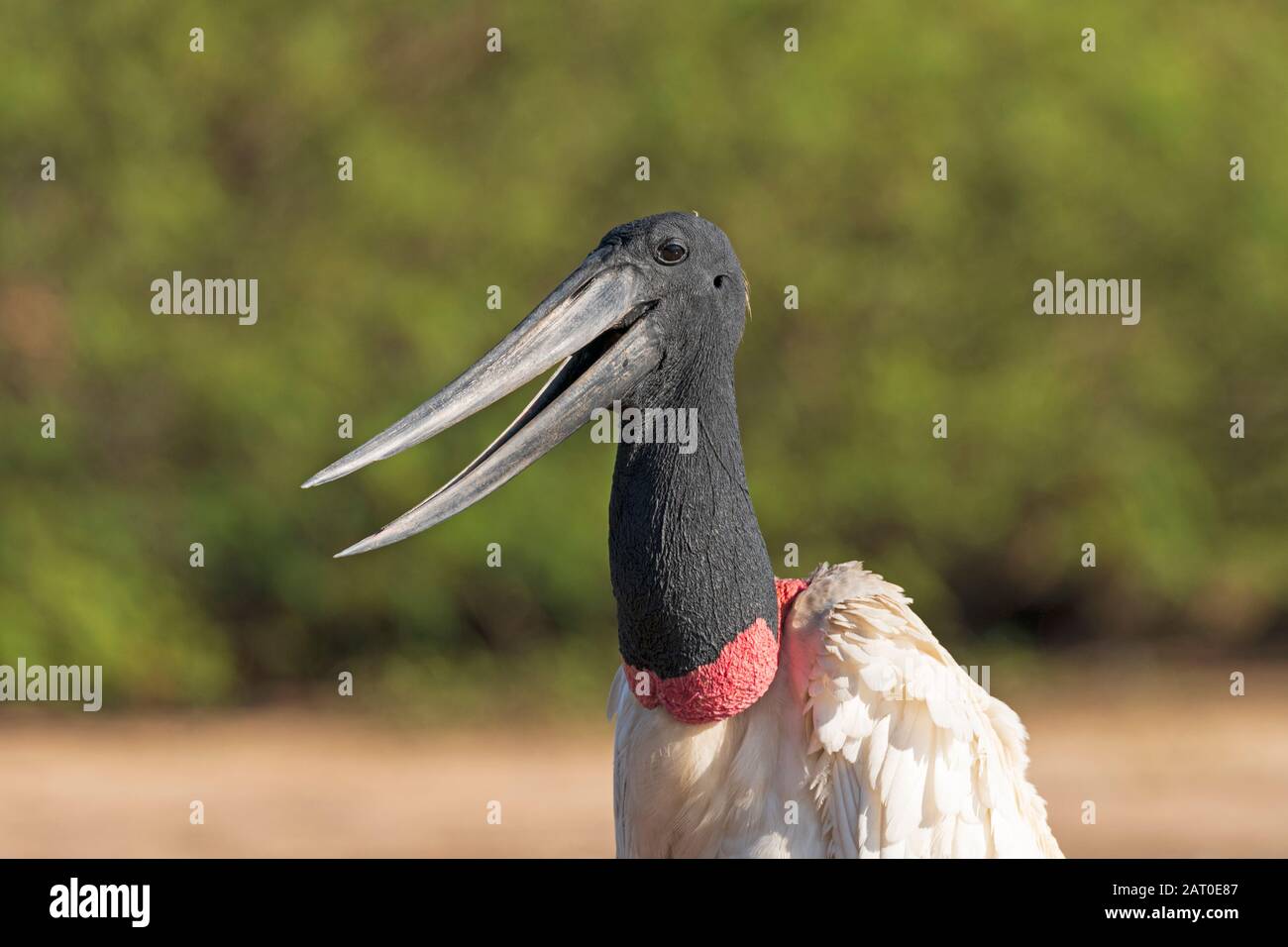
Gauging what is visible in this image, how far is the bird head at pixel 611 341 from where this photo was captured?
4543 mm

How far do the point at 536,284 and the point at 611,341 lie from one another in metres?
6.94

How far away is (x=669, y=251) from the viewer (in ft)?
15.1

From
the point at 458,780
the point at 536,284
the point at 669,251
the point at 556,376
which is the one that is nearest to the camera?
the point at 669,251

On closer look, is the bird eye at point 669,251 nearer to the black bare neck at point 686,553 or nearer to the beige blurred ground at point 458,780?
the black bare neck at point 686,553

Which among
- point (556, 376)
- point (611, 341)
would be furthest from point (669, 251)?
point (556, 376)

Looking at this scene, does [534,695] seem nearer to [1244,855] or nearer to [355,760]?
[355,760]

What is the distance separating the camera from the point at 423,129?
11898 mm

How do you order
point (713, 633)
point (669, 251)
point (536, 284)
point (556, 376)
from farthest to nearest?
point (536, 284)
point (556, 376)
point (669, 251)
point (713, 633)

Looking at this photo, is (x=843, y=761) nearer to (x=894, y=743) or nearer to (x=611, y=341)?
(x=894, y=743)

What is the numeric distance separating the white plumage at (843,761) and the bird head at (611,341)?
732mm

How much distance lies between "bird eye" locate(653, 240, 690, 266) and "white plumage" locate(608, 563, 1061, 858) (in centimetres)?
97

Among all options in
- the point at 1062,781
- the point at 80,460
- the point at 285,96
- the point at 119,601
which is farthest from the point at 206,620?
the point at 1062,781

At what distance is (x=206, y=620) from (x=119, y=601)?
585 mm

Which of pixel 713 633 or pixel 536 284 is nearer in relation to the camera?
pixel 713 633
